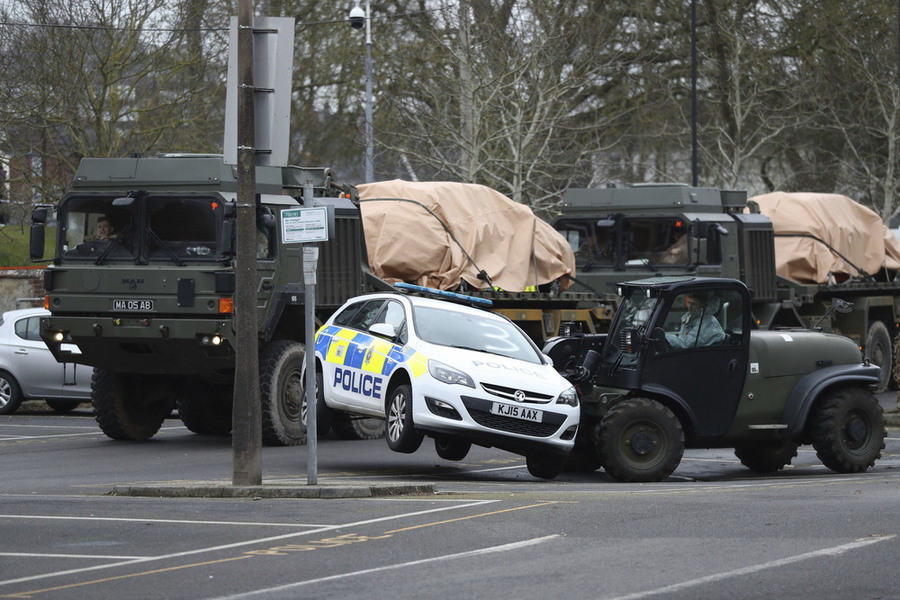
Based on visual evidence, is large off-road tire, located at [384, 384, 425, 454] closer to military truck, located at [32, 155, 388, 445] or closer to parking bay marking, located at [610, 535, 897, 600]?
military truck, located at [32, 155, 388, 445]

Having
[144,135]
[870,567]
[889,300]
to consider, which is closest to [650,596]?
[870,567]

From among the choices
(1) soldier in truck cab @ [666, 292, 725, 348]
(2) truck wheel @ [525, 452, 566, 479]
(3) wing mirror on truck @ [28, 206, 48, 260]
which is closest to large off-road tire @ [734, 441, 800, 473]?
(1) soldier in truck cab @ [666, 292, 725, 348]

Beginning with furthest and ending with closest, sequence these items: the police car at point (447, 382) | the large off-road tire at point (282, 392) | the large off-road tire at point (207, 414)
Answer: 1. the large off-road tire at point (207, 414)
2. the large off-road tire at point (282, 392)
3. the police car at point (447, 382)

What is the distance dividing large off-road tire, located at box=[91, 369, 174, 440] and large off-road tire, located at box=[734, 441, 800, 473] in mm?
7115

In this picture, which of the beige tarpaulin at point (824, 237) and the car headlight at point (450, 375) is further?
the beige tarpaulin at point (824, 237)

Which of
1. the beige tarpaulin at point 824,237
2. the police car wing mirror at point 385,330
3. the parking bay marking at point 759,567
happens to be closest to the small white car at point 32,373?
the police car wing mirror at point 385,330

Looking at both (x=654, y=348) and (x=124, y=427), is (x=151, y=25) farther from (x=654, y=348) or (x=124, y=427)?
(x=654, y=348)

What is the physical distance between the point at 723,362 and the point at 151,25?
2126cm

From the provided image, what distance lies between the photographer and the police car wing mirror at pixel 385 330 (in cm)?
1518

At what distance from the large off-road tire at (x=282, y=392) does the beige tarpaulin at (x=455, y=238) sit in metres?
→ 2.29

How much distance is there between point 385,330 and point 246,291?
2430 millimetres

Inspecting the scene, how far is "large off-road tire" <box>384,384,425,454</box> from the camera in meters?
14.5

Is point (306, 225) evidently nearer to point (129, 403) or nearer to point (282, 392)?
point (282, 392)

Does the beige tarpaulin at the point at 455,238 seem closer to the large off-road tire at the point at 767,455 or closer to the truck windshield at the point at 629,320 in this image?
the truck windshield at the point at 629,320
